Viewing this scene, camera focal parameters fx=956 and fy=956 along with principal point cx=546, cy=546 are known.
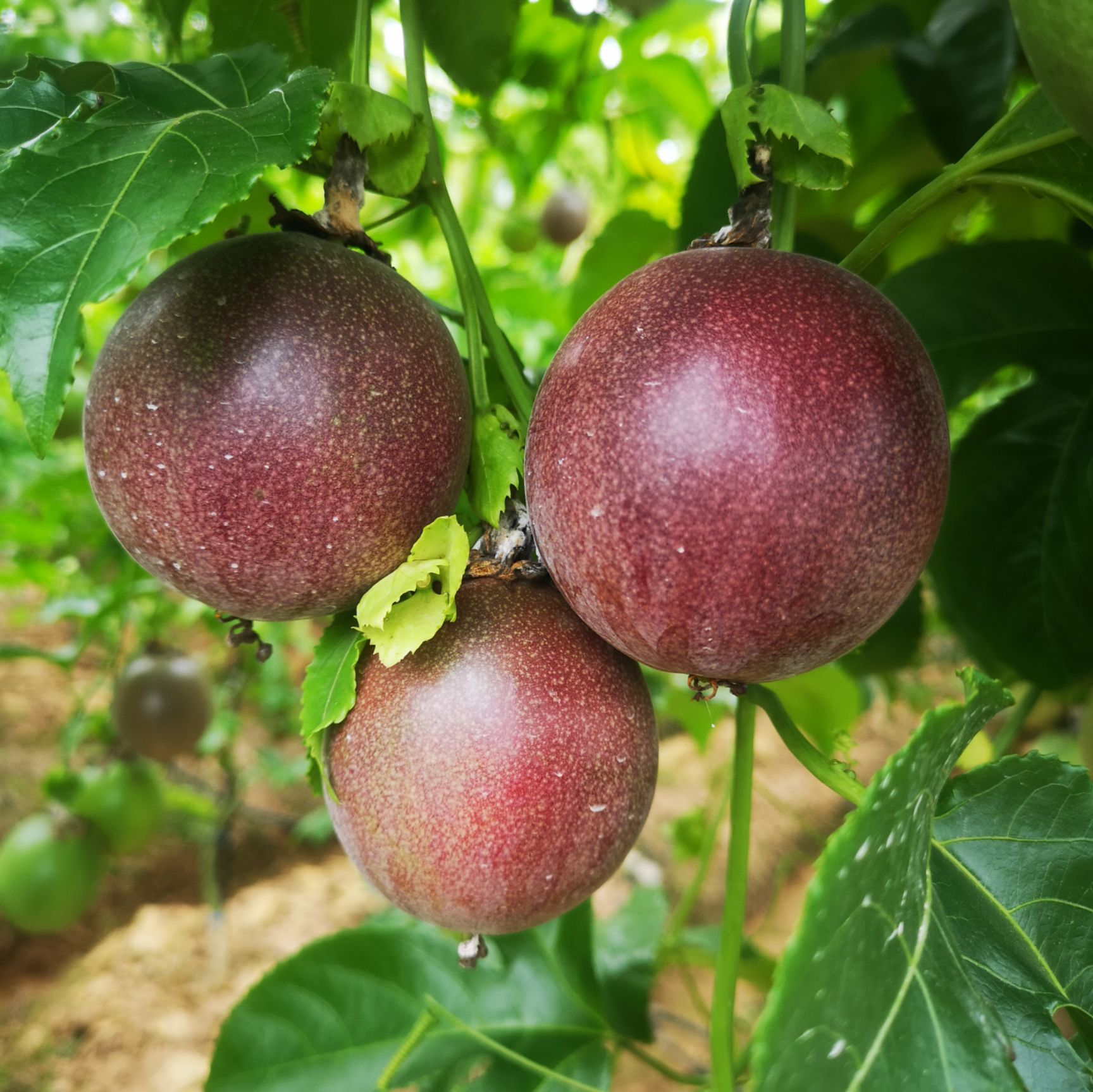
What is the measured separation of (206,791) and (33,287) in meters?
3.23

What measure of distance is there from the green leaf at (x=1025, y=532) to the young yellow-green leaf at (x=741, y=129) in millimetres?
557

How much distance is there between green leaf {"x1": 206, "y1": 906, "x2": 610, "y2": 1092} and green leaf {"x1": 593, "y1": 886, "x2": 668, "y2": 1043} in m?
0.08

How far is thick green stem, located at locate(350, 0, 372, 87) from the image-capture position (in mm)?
764

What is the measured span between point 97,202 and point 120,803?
2.18 m

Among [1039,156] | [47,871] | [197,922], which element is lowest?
[197,922]

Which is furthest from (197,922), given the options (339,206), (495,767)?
(339,206)

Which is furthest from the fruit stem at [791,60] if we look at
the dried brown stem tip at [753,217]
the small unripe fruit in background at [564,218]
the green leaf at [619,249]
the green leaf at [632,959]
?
the small unripe fruit in background at [564,218]

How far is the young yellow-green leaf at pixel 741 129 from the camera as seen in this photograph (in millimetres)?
656

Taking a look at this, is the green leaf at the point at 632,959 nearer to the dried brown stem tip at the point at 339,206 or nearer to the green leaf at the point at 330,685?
the green leaf at the point at 330,685

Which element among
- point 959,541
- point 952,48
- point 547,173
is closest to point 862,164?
point 952,48

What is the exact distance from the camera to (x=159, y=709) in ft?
7.25

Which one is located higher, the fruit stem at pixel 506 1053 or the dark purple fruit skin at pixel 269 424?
the dark purple fruit skin at pixel 269 424

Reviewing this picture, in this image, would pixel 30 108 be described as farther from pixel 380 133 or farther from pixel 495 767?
pixel 495 767

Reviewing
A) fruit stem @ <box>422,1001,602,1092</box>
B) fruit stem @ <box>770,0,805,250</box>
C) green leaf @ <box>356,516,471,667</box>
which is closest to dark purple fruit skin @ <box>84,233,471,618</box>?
green leaf @ <box>356,516,471,667</box>
